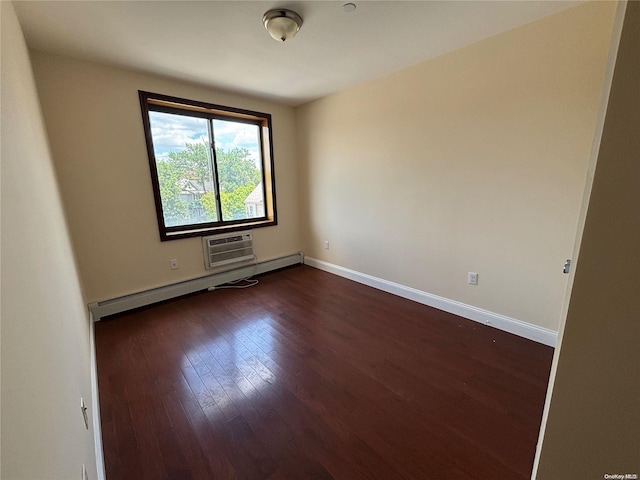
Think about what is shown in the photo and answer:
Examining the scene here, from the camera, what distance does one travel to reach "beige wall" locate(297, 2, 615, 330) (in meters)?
1.79

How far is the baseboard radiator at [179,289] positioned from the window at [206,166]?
22.6 inches

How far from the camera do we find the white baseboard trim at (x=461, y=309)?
6.89ft

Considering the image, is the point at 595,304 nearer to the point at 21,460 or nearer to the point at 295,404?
the point at 21,460

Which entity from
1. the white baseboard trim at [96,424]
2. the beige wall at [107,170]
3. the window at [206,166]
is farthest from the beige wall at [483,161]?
the white baseboard trim at [96,424]

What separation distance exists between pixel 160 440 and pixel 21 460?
1235 millimetres

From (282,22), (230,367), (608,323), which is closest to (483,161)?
(282,22)

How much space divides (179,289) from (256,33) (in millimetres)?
2698

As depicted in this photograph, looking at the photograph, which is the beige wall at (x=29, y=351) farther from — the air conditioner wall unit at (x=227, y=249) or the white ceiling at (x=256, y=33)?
the air conditioner wall unit at (x=227, y=249)

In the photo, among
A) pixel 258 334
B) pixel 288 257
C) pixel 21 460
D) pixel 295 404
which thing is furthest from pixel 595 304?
pixel 288 257

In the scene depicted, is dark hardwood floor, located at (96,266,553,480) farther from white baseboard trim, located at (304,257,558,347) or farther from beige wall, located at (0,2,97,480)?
beige wall, located at (0,2,97,480)

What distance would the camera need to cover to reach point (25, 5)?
1573 millimetres

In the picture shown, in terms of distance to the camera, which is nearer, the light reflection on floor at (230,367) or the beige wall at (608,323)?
the beige wall at (608,323)

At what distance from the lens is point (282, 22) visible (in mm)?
1726

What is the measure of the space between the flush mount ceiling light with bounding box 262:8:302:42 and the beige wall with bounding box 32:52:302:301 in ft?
5.22
